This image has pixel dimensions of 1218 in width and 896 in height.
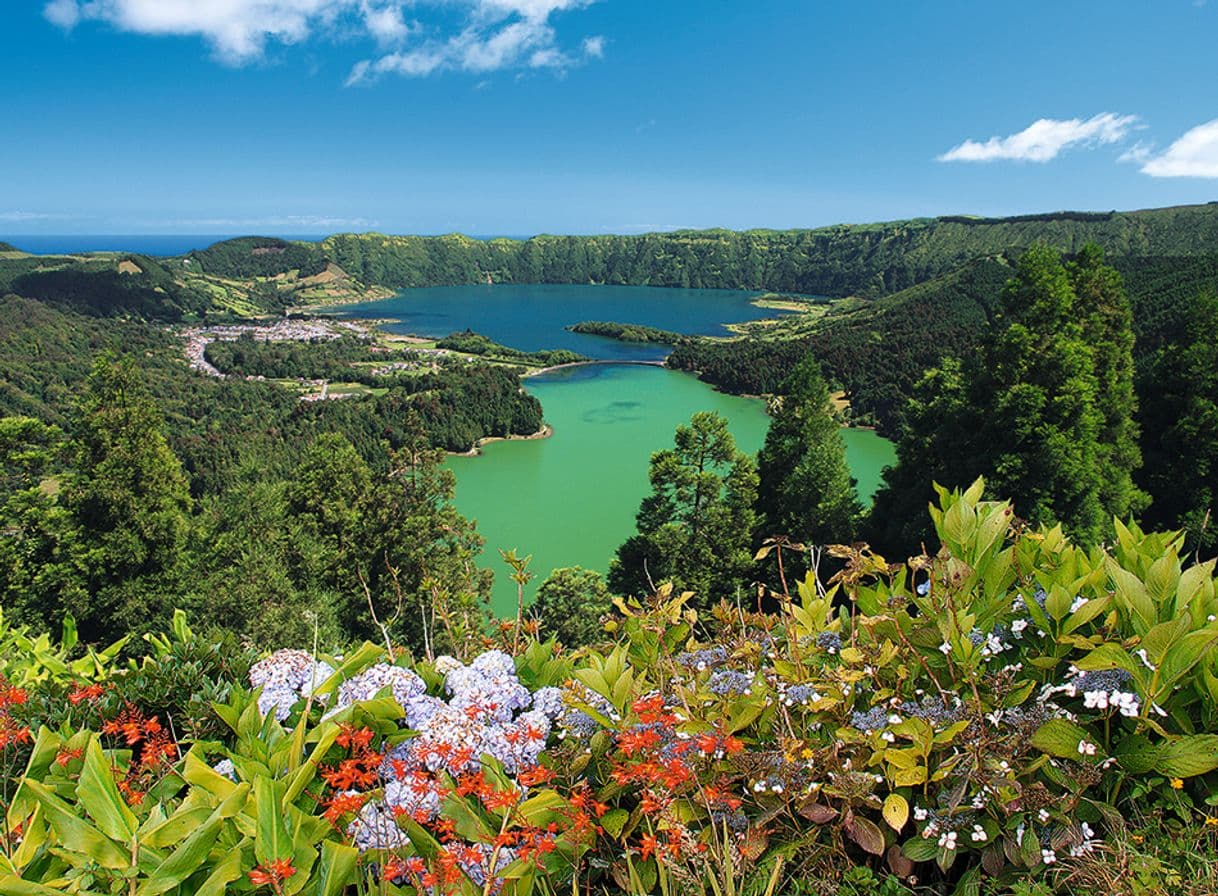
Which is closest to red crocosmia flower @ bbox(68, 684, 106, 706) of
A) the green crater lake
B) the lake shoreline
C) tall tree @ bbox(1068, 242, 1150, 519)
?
the green crater lake

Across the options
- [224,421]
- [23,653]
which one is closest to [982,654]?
[23,653]

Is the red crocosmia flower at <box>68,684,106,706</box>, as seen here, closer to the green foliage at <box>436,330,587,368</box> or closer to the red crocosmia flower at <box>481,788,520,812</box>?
Answer: the red crocosmia flower at <box>481,788,520,812</box>

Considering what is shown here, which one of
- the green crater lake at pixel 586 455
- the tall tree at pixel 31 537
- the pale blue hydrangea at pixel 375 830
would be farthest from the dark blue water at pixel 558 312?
the pale blue hydrangea at pixel 375 830

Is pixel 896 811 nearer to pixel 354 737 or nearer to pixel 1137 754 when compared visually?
pixel 1137 754

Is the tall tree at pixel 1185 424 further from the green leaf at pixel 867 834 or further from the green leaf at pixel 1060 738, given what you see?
the green leaf at pixel 867 834

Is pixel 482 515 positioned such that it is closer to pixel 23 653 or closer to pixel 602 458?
pixel 602 458
